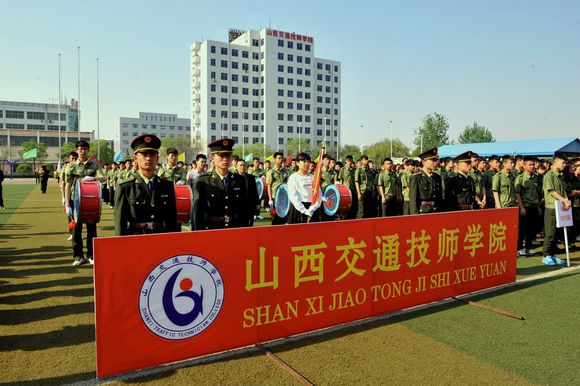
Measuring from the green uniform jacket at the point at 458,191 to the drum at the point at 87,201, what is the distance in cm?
595

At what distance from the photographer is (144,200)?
3.98 metres

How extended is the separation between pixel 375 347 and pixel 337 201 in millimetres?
5841

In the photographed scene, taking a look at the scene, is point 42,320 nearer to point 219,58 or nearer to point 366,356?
point 366,356

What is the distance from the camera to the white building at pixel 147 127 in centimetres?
10800

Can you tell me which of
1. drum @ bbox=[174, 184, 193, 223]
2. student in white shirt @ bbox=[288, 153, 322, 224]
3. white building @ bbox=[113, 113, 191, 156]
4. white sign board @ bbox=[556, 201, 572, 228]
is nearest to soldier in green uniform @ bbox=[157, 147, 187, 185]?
drum @ bbox=[174, 184, 193, 223]

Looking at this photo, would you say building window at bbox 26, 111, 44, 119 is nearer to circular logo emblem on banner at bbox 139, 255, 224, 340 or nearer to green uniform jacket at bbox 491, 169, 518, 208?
green uniform jacket at bbox 491, 169, 518, 208

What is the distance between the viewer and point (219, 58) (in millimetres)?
77125

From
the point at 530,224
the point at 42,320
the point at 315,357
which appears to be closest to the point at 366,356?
the point at 315,357

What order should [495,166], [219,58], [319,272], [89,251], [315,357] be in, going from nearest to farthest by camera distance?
[315,357]
[319,272]
[89,251]
[495,166]
[219,58]

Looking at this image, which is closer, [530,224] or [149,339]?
[149,339]

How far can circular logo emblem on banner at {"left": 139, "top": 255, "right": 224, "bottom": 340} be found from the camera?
3.22m

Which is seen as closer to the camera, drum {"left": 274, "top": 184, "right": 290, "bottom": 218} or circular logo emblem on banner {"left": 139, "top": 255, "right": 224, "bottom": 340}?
circular logo emblem on banner {"left": 139, "top": 255, "right": 224, "bottom": 340}

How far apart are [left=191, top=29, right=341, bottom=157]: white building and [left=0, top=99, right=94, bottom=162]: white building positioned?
1018 inches

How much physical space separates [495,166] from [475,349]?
8750mm
